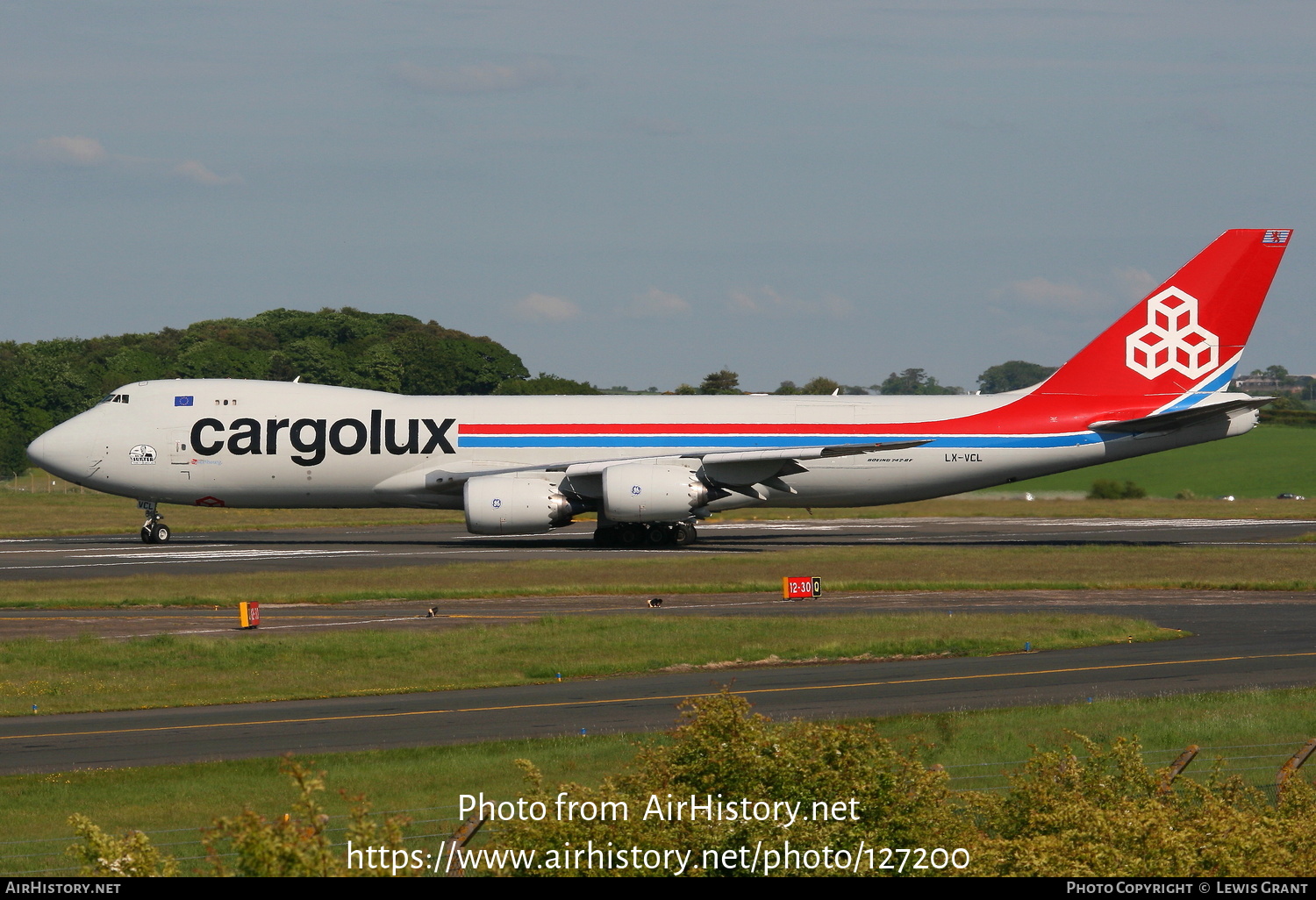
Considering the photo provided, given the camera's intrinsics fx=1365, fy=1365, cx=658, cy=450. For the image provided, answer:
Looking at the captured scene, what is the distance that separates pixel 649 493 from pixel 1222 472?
212 feet

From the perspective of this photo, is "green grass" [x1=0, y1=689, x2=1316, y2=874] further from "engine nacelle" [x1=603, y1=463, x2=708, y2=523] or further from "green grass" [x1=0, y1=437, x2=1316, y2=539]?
"green grass" [x1=0, y1=437, x2=1316, y2=539]

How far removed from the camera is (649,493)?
47.2 meters

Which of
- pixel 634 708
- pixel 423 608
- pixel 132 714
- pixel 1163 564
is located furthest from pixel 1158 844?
pixel 1163 564

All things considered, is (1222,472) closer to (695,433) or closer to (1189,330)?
(1189,330)

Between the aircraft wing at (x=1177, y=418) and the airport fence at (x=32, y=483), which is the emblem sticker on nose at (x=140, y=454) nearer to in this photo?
the aircraft wing at (x=1177, y=418)

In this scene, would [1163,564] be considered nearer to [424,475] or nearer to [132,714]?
[424,475]

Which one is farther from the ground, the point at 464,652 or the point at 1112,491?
the point at 1112,491

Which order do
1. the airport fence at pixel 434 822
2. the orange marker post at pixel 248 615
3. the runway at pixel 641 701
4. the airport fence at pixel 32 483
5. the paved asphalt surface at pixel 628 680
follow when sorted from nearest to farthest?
the airport fence at pixel 434 822 → the runway at pixel 641 701 → the paved asphalt surface at pixel 628 680 → the orange marker post at pixel 248 615 → the airport fence at pixel 32 483

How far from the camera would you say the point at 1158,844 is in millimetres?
10750

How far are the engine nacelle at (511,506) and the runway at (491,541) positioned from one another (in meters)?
0.99

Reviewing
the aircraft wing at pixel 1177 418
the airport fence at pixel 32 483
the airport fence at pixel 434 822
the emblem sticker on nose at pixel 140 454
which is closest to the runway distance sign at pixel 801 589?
the airport fence at pixel 434 822

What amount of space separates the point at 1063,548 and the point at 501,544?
806 inches

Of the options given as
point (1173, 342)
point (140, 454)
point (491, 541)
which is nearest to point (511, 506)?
point (491, 541)

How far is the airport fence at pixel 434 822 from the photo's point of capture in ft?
41.8
